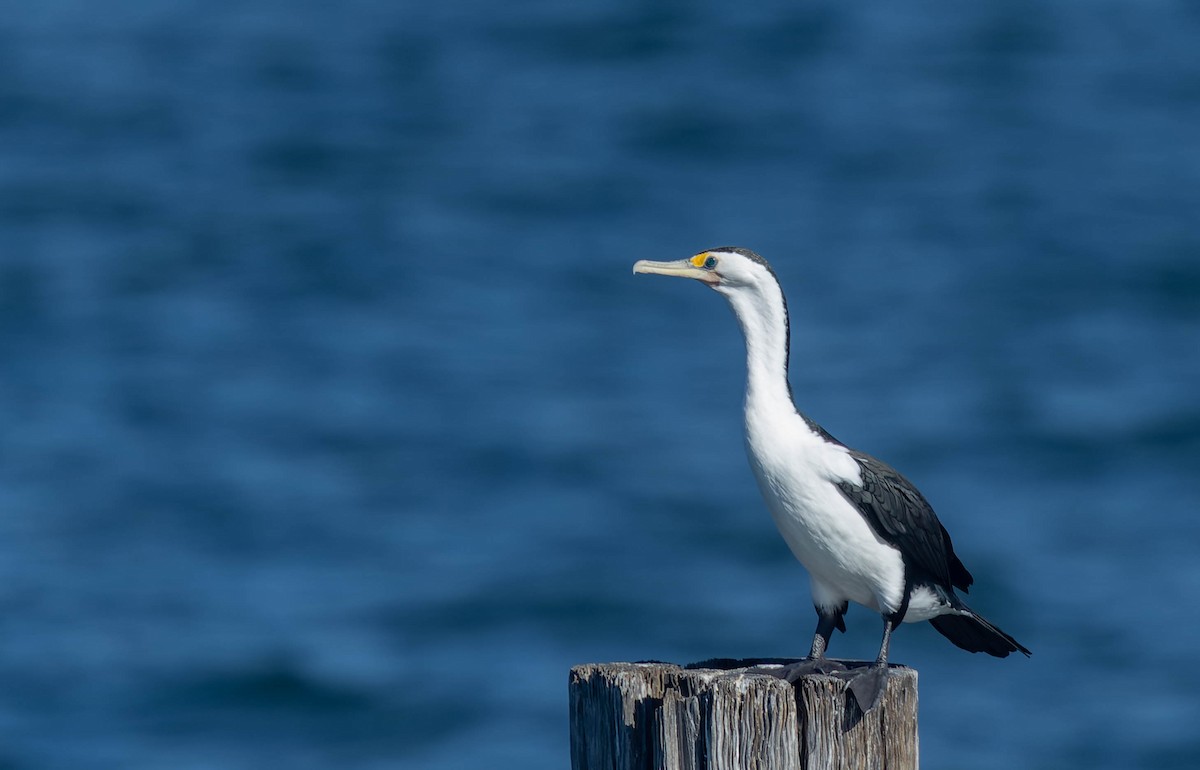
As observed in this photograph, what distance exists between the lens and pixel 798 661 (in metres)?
5.83

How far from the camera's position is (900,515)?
6.11 metres

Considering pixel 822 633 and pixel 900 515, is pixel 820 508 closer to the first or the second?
pixel 900 515

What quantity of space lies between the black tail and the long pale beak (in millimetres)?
1723

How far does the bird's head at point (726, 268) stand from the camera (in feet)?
20.0

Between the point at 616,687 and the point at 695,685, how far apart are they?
258 millimetres

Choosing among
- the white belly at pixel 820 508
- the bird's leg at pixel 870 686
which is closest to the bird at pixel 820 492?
the white belly at pixel 820 508

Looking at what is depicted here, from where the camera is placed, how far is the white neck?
6.03m

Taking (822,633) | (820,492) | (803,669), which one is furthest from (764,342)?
(803,669)

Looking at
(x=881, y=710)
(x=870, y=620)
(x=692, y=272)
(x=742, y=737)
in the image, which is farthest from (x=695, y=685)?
(x=870, y=620)

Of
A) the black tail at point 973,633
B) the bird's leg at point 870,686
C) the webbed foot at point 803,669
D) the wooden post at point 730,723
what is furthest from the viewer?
the black tail at point 973,633

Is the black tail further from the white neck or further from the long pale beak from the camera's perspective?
the long pale beak

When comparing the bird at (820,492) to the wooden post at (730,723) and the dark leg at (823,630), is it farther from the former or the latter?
the wooden post at (730,723)

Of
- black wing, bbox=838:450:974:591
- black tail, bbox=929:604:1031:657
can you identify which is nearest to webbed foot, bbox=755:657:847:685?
black wing, bbox=838:450:974:591

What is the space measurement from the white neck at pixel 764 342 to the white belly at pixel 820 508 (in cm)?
10
